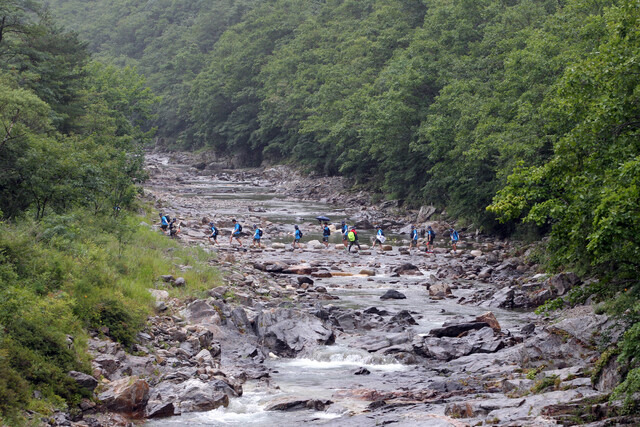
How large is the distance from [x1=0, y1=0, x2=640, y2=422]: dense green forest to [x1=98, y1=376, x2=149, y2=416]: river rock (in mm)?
828

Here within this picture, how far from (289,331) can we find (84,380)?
6840 millimetres

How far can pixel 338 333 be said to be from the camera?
60.7 ft

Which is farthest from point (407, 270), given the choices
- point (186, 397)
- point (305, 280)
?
point (186, 397)

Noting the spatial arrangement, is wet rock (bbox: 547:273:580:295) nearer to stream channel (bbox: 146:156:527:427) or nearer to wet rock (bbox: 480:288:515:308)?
wet rock (bbox: 480:288:515:308)

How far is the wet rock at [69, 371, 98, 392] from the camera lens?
11602 mm

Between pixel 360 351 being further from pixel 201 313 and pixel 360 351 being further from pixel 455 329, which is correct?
pixel 201 313

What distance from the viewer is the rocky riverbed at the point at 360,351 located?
11680mm

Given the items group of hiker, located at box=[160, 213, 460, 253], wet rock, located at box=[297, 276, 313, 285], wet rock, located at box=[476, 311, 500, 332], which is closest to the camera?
wet rock, located at box=[476, 311, 500, 332]

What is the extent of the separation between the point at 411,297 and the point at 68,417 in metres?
15.0

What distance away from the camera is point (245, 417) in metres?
12.1

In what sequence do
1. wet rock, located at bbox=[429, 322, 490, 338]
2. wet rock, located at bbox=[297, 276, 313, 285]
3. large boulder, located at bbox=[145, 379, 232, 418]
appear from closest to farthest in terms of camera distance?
large boulder, located at bbox=[145, 379, 232, 418] → wet rock, located at bbox=[429, 322, 490, 338] → wet rock, located at bbox=[297, 276, 313, 285]

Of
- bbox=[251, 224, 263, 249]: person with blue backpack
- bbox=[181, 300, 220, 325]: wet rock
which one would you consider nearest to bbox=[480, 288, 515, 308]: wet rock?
bbox=[181, 300, 220, 325]: wet rock

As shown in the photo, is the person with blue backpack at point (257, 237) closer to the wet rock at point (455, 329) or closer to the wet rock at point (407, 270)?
the wet rock at point (407, 270)

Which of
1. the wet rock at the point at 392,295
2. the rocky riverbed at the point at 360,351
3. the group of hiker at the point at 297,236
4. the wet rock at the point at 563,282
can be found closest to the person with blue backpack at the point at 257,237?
the group of hiker at the point at 297,236
